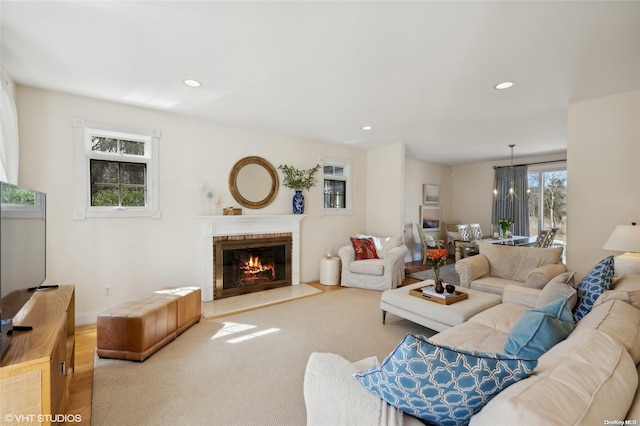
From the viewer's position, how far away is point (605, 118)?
3.24 m

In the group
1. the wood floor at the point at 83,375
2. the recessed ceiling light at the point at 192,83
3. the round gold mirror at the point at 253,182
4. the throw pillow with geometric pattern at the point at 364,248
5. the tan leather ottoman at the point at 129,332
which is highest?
the recessed ceiling light at the point at 192,83

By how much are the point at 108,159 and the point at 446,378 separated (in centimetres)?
414

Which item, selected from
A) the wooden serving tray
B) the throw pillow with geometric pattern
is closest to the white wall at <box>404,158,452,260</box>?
the throw pillow with geometric pattern

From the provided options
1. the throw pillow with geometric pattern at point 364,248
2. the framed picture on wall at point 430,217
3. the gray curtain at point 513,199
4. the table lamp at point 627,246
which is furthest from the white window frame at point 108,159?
the gray curtain at point 513,199

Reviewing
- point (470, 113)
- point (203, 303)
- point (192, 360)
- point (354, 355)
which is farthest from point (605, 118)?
point (203, 303)

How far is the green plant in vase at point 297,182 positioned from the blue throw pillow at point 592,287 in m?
3.72

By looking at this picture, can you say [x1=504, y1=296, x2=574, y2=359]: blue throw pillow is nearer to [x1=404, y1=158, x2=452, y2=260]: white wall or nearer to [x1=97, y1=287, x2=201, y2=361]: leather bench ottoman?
[x1=97, y1=287, x2=201, y2=361]: leather bench ottoman

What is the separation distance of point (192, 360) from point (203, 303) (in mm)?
1611

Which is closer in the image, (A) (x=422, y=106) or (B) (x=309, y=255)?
(A) (x=422, y=106)

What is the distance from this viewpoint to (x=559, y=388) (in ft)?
2.75

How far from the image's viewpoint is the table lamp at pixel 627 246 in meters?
2.64

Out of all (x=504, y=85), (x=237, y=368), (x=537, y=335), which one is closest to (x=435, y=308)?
(x=537, y=335)

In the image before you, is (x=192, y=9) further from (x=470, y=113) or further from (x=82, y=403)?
(x=470, y=113)

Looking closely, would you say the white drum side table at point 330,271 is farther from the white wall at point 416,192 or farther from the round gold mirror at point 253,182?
the white wall at point 416,192
